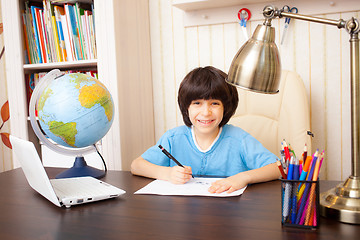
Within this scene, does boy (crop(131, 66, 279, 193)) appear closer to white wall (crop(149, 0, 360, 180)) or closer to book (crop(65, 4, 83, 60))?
white wall (crop(149, 0, 360, 180))

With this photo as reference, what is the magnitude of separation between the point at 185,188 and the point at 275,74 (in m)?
0.47

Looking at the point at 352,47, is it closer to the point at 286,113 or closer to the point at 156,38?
the point at 286,113

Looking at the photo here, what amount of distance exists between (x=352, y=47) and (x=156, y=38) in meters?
1.60

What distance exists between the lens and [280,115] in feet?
5.70

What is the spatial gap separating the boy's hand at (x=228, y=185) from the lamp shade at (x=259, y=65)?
0.37 meters

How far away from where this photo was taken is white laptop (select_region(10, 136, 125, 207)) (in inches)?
37.8

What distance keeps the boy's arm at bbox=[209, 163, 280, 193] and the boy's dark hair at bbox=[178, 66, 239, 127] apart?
344 mm

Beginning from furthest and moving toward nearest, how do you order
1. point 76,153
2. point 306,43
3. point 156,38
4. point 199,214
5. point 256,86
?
1. point 156,38
2. point 306,43
3. point 76,153
4. point 199,214
5. point 256,86

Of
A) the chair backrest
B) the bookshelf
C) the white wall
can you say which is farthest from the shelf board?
the chair backrest

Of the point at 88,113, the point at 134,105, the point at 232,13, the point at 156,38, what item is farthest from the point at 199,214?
the point at 156,38

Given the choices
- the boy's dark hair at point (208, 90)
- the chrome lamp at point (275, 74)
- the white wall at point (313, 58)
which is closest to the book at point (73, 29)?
the white wall at point (313, 58)

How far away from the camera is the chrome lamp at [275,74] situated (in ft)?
2.46

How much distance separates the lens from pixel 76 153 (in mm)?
1473

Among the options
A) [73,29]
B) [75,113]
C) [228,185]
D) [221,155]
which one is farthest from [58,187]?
[73,29]
